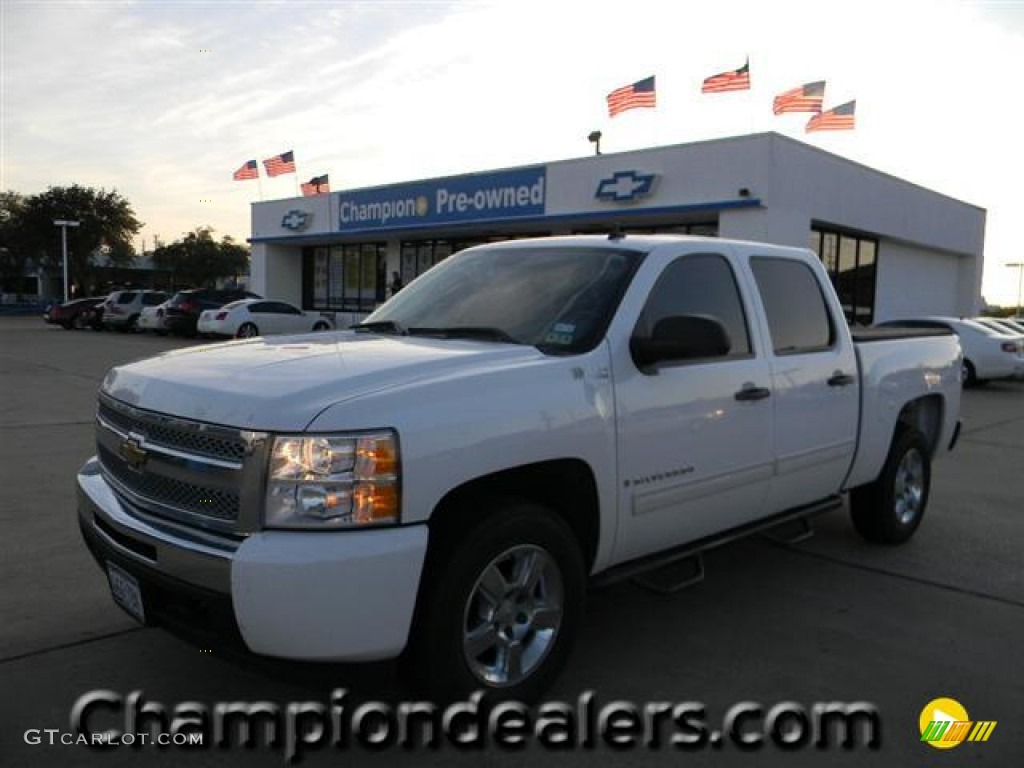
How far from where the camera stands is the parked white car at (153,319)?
28.3m

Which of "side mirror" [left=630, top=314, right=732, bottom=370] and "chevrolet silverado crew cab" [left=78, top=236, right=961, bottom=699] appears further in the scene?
"side mirror" [left=630, top=314, right=732, bottom=370]

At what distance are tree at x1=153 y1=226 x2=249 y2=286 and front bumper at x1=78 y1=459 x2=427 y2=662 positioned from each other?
81.8 m

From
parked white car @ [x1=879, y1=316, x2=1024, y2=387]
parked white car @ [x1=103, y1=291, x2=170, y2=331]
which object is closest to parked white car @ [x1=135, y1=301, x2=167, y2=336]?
parked white car @ [x1=103, y1=291, x2=170, y2=331]

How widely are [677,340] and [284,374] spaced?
1612 mm

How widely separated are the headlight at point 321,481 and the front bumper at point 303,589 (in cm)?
5

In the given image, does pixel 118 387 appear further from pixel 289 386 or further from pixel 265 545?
pixel 265 545

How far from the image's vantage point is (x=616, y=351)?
3635 millimetres

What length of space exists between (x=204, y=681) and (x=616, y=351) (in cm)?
224

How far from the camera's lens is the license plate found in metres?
3.15

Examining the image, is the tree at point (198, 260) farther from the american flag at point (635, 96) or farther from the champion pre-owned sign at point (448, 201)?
the american flag at point (635, 96)

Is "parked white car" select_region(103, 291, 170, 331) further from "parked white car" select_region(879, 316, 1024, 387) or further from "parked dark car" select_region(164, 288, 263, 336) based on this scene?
"parked white car" select_region(879, 316, 1024, 387)

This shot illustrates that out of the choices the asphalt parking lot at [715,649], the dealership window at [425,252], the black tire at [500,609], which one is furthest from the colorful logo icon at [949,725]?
the dealership window at [425,252]

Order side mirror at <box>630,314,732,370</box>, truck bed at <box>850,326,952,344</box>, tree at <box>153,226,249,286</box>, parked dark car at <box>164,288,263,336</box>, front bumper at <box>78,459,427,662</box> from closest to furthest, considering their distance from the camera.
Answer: front bumper at <box>78,459,427,662</box>
side mirror at <box>630,314,732,370</box>
truck bed at <box>850,326,952,344</box>
parked dark car at <box>164,288,263,336</box>
tree at <box>153,226,249,286</box>

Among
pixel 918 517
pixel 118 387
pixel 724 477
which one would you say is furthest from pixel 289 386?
pixel 918 517
